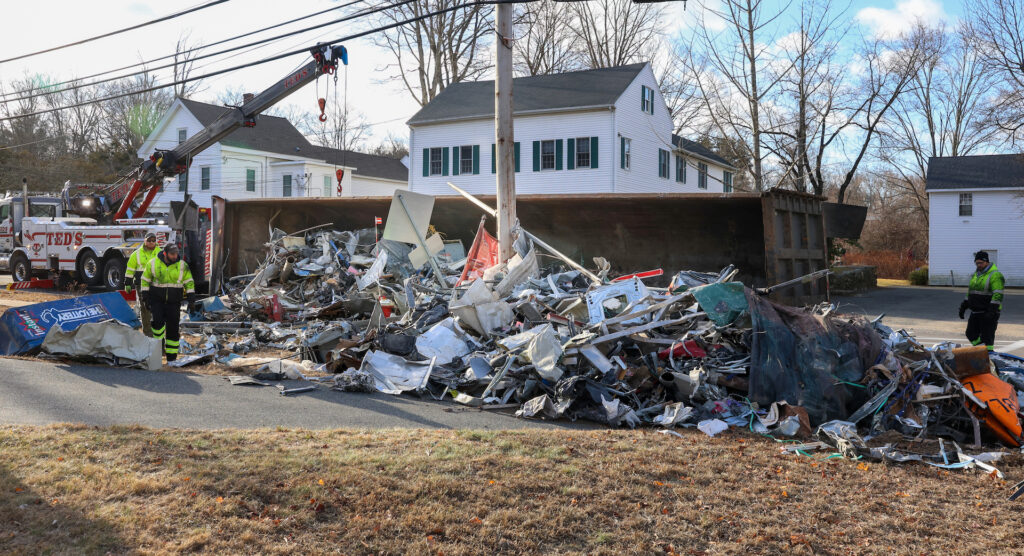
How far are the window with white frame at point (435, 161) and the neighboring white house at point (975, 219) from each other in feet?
68.8

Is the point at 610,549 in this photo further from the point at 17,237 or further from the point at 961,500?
the point at 17,237

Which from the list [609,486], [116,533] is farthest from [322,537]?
[609,486]

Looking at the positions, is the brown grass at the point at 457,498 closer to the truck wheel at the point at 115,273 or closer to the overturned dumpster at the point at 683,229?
the overturned dumpster at the point at 683,229

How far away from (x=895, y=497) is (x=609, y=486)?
1.78 m

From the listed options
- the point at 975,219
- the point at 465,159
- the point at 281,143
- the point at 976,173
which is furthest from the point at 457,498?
the point at 281,143

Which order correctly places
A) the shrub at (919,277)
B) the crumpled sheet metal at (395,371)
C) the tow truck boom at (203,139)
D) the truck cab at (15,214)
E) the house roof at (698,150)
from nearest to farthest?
1. the crumpled sheet metal at (395,371)
2. the tow truck boom at (203,139)
3. the truck cab at (15,214)
4. the shrub at (919,277)
5. the house roof at (698,150)

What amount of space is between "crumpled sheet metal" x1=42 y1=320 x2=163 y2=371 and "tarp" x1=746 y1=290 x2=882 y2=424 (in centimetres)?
685

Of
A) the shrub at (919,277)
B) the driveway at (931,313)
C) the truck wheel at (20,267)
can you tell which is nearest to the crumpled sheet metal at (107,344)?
the driveway at (931,313)

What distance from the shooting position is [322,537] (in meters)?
3.69

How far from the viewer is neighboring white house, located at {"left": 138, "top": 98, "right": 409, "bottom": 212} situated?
35.1 m

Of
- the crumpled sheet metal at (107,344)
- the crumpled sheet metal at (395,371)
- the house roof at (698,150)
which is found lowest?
the crumpled sheet metal at (395,371)

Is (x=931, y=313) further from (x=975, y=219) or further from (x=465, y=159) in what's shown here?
(x=975, y=219)

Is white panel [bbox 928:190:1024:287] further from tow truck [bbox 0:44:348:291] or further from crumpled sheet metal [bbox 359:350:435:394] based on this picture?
crumpled sheet metal [bbox 359:350:435:394]

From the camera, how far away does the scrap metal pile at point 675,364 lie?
651cm
